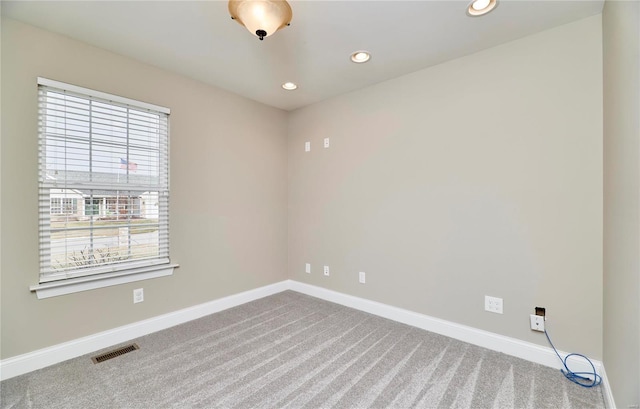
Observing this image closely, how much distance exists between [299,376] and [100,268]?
187cm

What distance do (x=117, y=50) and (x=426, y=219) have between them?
3.09 meters

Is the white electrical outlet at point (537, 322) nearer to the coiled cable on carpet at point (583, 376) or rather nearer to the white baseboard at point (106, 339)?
the coiled cable on carpet at point (583, 376)

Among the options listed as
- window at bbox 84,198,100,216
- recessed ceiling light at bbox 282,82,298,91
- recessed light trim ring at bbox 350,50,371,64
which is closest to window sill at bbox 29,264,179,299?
window at bbox 84,198,100,216

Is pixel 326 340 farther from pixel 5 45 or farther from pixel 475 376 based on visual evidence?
pixel 5 45

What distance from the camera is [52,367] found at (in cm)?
205

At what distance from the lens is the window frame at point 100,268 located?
2.08 meters

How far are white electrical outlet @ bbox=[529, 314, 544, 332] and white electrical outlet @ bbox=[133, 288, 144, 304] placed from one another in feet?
10.7

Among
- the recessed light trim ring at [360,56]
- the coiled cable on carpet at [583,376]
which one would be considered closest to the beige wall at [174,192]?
the recessed light trim ring at [360,56]

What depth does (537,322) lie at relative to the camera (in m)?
2.10

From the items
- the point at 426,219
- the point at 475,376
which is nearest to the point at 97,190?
the point at 426,219

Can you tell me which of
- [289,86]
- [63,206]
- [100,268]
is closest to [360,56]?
[289,86]

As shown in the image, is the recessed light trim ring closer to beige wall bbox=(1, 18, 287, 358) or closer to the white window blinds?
beige wall bbox=(1, 18, 287, 358)

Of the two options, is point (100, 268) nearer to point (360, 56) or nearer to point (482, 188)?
point (360, 56)

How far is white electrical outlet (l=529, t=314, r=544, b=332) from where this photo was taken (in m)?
2.09
